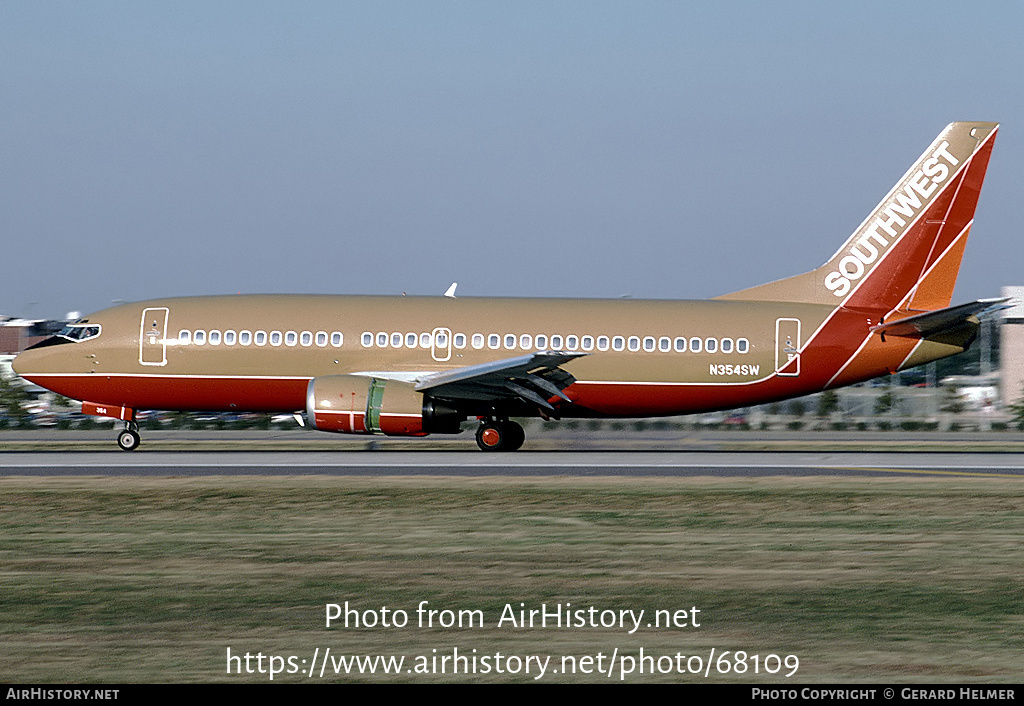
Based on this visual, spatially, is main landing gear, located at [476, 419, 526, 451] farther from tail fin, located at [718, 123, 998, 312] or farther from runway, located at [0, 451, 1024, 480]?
tail fin, located at [718, 123, 998, 312]

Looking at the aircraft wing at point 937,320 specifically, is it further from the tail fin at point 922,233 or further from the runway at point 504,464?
the runway at point 504,464

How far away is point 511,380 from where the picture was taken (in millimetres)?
29734

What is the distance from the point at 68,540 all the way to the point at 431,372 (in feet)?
48.9

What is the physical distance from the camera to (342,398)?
28.6 meters

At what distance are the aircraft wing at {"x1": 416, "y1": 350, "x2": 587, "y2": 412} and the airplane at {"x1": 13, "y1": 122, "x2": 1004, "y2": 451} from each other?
2.4 inches

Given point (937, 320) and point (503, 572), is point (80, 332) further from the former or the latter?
point (937, 320)

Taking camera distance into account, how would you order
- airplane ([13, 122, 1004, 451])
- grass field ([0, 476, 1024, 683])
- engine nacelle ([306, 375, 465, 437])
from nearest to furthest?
1. grass field ([0, 476, 1024, 683])
2. engine nacelle ([306, 375, 465, 437])
3. airplane ([13, 122, 1004, 451])

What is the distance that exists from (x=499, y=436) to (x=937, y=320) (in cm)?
1147

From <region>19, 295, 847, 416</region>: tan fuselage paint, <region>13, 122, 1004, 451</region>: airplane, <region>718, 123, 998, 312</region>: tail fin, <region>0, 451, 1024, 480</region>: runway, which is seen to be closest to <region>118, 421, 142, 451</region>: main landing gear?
<region>13, 122, 1004, 451</region>: airplane

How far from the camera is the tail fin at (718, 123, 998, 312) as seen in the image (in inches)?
1236

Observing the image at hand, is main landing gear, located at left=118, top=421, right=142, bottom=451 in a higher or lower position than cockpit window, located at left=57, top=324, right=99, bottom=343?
lower

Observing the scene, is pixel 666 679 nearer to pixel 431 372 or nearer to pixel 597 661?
pixel 597 661

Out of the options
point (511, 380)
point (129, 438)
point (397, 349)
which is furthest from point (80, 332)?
point (511, 380)
